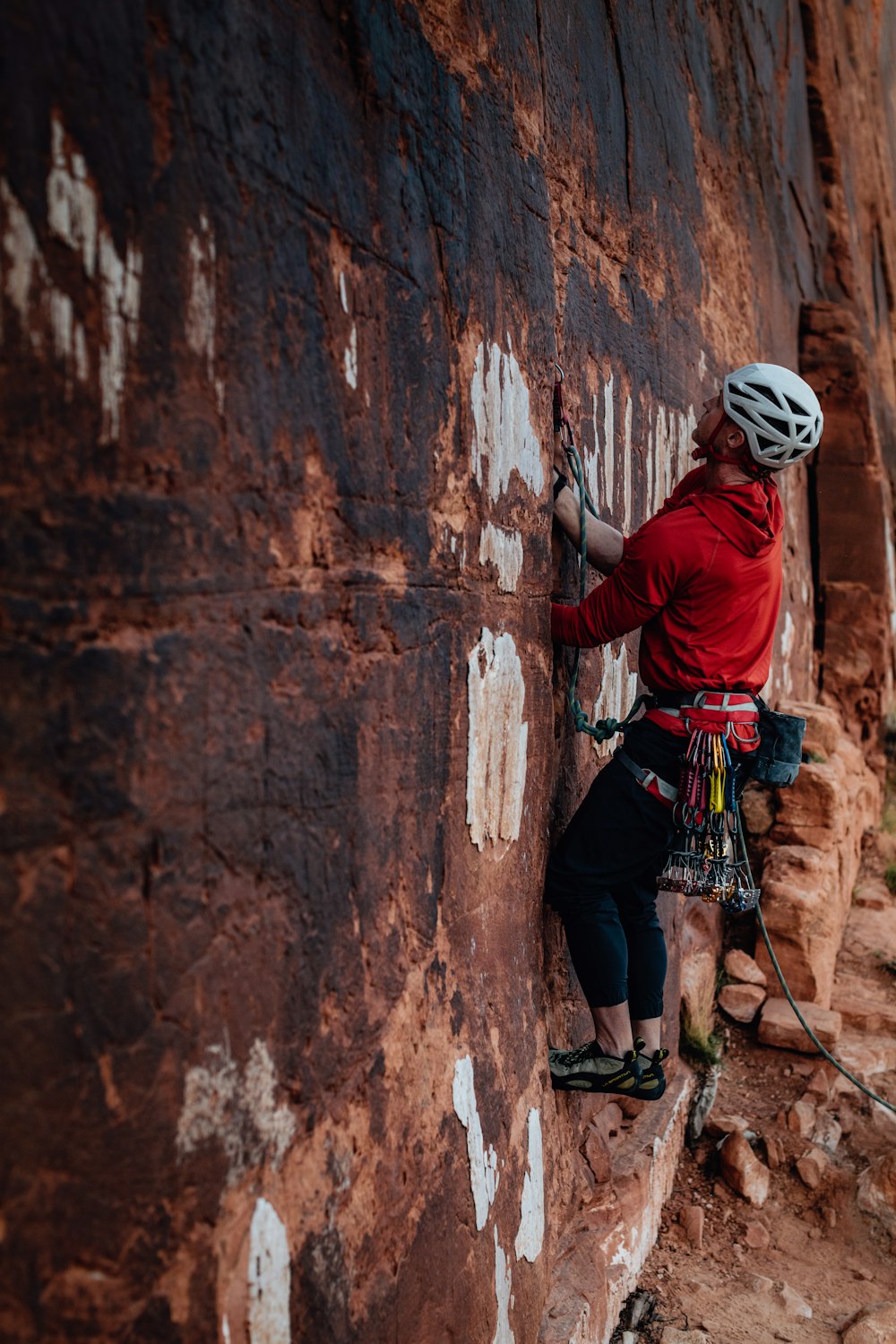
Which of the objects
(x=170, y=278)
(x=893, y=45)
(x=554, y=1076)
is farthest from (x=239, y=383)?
(x=893, y=45)

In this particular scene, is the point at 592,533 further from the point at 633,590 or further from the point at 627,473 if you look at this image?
the point at 627,473

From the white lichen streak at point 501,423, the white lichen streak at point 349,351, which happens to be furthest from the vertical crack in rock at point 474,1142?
the white lichen streak at point 349,351

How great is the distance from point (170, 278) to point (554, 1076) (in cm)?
221

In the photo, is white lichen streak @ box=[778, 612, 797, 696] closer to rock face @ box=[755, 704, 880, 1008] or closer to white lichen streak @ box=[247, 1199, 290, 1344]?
rock face @ box=[755, 704, 880, 1008]

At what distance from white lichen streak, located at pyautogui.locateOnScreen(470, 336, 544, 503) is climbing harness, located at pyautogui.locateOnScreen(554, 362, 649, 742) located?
0.74 feet

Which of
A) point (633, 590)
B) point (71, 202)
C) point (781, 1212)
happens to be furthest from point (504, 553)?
point (781, 1212)

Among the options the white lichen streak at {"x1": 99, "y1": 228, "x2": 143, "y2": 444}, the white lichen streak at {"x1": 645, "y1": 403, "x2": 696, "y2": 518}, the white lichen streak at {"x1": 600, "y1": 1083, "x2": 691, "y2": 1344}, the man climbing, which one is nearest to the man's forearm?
the man climbing

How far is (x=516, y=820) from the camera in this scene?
8.35 feet

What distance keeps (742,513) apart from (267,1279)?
201 centimetres

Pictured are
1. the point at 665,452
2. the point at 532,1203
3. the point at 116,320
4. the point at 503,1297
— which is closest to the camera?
the point at 116,320

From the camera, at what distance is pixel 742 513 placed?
2.71 m

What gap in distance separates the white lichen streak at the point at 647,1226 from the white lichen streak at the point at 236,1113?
1.78m

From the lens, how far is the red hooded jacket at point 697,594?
2.64m

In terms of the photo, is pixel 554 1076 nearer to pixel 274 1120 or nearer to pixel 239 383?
pixel 274 1120
